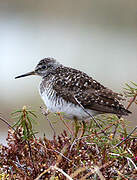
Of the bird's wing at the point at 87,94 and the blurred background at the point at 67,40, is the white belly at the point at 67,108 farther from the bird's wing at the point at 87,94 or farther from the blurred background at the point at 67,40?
the blurred background at the point at 67,40

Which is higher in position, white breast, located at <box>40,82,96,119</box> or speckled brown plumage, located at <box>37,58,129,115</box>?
speckled brown plumage, located at <box>37,58,129,115</box>

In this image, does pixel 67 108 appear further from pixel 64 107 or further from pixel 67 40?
pixel 67 40

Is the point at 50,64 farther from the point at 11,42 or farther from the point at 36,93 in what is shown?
A: the point at 11,42

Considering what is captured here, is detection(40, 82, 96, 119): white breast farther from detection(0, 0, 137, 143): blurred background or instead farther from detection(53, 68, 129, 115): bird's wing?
detection(0, 0, 137, 143): blurred background

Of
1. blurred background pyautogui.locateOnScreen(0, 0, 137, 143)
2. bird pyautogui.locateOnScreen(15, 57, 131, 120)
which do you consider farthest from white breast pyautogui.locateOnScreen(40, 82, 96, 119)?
blurred background pyautogui.locateOnScreen(0, 0, 137, 143)

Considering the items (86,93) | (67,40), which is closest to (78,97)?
(86,93)

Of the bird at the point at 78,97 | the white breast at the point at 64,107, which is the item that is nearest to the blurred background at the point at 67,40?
the bird at the point at 78,97
